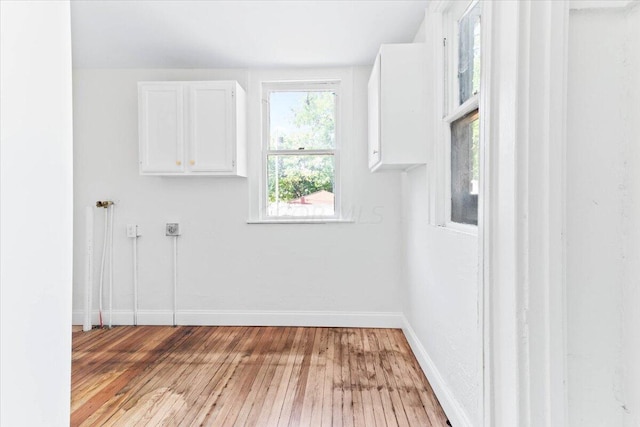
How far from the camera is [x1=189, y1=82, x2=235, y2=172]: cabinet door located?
296 cm

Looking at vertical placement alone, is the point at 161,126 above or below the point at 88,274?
above

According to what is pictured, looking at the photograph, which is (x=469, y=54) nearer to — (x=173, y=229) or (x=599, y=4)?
(x=599, y=4)

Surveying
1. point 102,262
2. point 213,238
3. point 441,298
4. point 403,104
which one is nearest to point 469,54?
point 403,104

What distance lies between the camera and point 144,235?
10.8 feet

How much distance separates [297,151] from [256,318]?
157 cm

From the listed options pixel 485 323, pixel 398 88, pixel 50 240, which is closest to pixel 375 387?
pixel 485 323

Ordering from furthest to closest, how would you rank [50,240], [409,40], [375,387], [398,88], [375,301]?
[375,301], [409,40], [398,88], [375,387], [50,240]

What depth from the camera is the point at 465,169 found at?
183cm

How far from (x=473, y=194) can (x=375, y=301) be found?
174cm

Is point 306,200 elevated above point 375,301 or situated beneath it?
elevated above

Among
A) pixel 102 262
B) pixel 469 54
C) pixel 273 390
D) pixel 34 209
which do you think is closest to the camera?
pixel 34 209

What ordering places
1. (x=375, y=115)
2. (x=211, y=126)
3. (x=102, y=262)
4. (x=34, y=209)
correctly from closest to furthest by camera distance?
(x=34, y=209) < (x=375, y=115) < (x=211, y=126) < (x=102, y=262)

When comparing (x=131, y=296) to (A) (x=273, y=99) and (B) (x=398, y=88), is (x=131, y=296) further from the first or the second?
(B) (x=398, y=88)

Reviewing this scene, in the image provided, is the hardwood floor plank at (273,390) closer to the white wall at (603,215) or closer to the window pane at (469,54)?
the white wall at (603,215)
